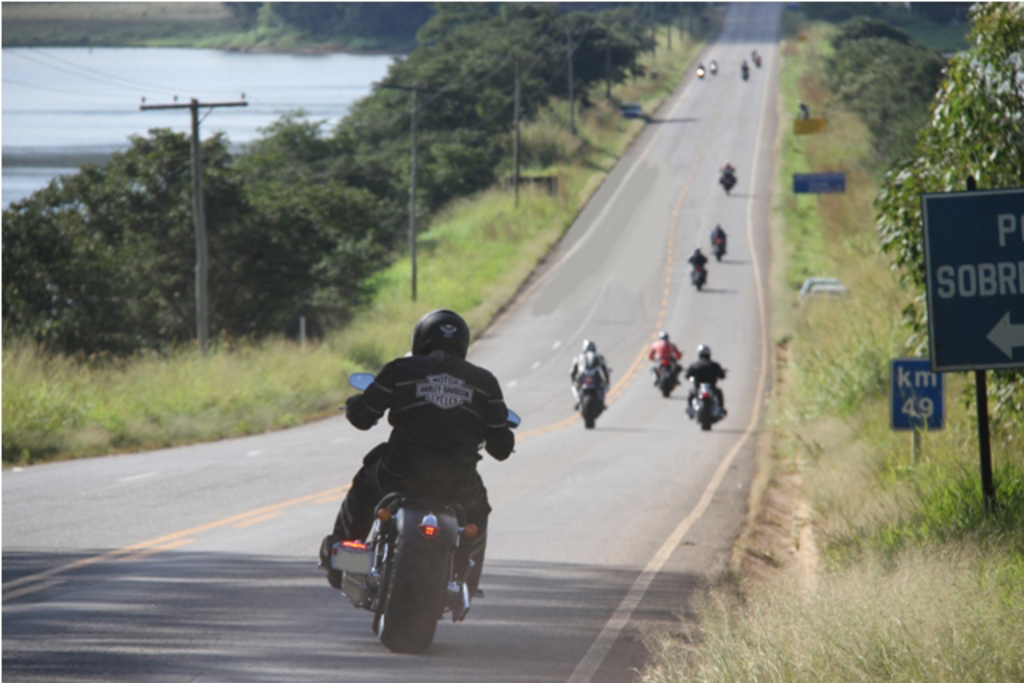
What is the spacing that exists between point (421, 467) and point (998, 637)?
9.40ft

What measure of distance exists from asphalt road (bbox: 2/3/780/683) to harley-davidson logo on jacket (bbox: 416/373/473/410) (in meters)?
1.45

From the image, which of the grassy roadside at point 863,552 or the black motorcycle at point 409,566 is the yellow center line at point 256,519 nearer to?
the grassy roadside at point 863,552

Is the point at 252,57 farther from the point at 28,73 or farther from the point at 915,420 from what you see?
the point at 915,420

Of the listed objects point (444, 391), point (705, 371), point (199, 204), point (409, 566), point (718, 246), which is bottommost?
point (705, 371)

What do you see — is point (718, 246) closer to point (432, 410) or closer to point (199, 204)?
point (199, 204)

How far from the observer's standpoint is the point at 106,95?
48.5m

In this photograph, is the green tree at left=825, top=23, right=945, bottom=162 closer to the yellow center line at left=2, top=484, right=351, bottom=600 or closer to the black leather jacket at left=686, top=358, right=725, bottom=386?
the black leather jacket at left=686, top=358, right=725, bottom=386

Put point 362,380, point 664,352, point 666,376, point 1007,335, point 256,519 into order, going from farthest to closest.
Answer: point 666,376
point 664,352
point 256,519
point 1007,335
point 362,380

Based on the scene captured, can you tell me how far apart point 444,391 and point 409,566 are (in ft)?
3.08

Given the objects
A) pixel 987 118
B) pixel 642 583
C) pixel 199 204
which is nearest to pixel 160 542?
pixel 642 583

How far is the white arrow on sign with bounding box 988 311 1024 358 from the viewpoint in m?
8.19

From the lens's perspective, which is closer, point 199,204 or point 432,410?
point 432,410

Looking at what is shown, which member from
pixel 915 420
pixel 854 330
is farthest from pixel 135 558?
pixel 854 330

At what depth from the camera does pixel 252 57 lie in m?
57.8
